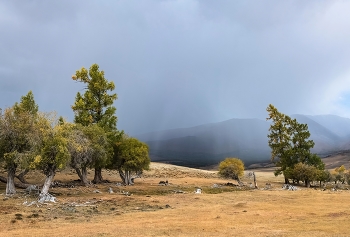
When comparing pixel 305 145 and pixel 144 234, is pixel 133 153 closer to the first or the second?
pixel 144 234

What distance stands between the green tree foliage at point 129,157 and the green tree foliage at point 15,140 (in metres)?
19.6

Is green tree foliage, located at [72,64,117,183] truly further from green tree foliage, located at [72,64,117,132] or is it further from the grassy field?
the grassy field

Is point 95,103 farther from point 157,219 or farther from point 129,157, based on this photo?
point 157,219

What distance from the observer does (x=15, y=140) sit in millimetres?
32688

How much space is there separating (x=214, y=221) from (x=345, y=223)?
844cm

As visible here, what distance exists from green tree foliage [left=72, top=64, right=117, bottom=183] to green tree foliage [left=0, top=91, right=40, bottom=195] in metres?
17.2

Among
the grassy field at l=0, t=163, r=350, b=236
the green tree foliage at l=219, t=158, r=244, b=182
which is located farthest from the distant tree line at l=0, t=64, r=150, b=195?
the green tree foliage at l=219, t=158, r=244, b=182

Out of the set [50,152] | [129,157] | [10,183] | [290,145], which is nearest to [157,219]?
[50,152]

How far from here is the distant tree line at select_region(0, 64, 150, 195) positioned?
31750 mm

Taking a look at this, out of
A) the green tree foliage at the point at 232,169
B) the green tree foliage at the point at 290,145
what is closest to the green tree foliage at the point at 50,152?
the green tree foliage at the point at 232,169

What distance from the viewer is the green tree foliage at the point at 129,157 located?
50656mm

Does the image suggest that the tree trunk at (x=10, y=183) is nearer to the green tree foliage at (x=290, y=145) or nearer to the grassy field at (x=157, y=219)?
the grassy field at (x=157, y=219)

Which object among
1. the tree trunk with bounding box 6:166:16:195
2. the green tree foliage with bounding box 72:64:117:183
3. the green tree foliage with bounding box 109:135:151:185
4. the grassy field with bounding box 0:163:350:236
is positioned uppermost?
the green tree foliage with bounding box 72:64:117:183

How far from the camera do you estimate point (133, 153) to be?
167 feet
